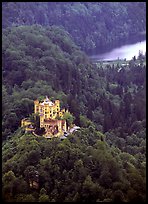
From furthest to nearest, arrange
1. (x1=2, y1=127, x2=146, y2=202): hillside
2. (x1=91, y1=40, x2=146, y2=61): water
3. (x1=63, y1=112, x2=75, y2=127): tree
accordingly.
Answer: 1. (x1=91, y1=40, x2=146, y2=61): water
2. (x1=63, y1=112, x2=75, y2=127): tree
3. (x1=2, y1=127, x2=146, y2=202): hillside

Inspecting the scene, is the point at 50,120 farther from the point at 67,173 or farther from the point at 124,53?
the point at 124,53

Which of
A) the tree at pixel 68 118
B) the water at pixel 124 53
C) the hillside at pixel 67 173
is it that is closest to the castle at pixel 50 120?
the tree at pixel 68 118

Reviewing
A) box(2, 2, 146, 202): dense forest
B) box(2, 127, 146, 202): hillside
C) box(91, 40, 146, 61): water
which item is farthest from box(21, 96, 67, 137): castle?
box(91, 40, 146, 61): water

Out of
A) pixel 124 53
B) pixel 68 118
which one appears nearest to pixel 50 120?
pixel 68 118

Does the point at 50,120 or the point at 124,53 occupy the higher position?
the point at 124,53

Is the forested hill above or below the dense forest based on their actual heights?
above

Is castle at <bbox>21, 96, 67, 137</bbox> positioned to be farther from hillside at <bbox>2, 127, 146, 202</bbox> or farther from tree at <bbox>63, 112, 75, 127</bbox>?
hillside at <bbox>2, 127, 146, 202</bbox>

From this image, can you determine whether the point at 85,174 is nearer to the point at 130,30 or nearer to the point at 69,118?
the point at 69,118
